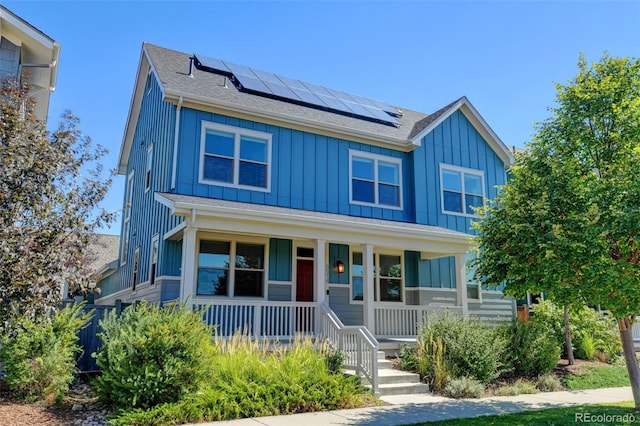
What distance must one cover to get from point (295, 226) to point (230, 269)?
2.38 meters

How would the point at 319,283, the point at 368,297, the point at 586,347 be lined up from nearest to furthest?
the point at 319,283 → the point at 368,297 → the point at 586,347

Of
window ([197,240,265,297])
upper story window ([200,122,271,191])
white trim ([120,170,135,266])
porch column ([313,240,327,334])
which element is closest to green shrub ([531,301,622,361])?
porch column ([313,240,327,334])

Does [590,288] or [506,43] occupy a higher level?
[506,43]

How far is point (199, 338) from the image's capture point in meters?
7.67

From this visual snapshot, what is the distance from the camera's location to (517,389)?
33.2ft

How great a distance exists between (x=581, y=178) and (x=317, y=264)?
5840 mm

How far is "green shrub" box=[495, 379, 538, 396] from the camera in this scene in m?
9.96

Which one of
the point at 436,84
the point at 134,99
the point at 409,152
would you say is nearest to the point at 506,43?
the point at 436,84

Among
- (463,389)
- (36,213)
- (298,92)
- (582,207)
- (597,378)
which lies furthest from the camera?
(298,92)

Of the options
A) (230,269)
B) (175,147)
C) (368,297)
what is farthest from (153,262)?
(368,297)

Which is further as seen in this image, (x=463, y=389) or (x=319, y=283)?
(x=319, y=283)

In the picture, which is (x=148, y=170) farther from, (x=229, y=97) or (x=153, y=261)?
(x=229, y=97)

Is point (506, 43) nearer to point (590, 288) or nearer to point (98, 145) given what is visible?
point (590, 288)

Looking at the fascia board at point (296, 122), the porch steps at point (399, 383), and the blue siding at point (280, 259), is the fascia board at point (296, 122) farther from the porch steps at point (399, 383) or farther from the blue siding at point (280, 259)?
the porch steps at point (399, 383)
